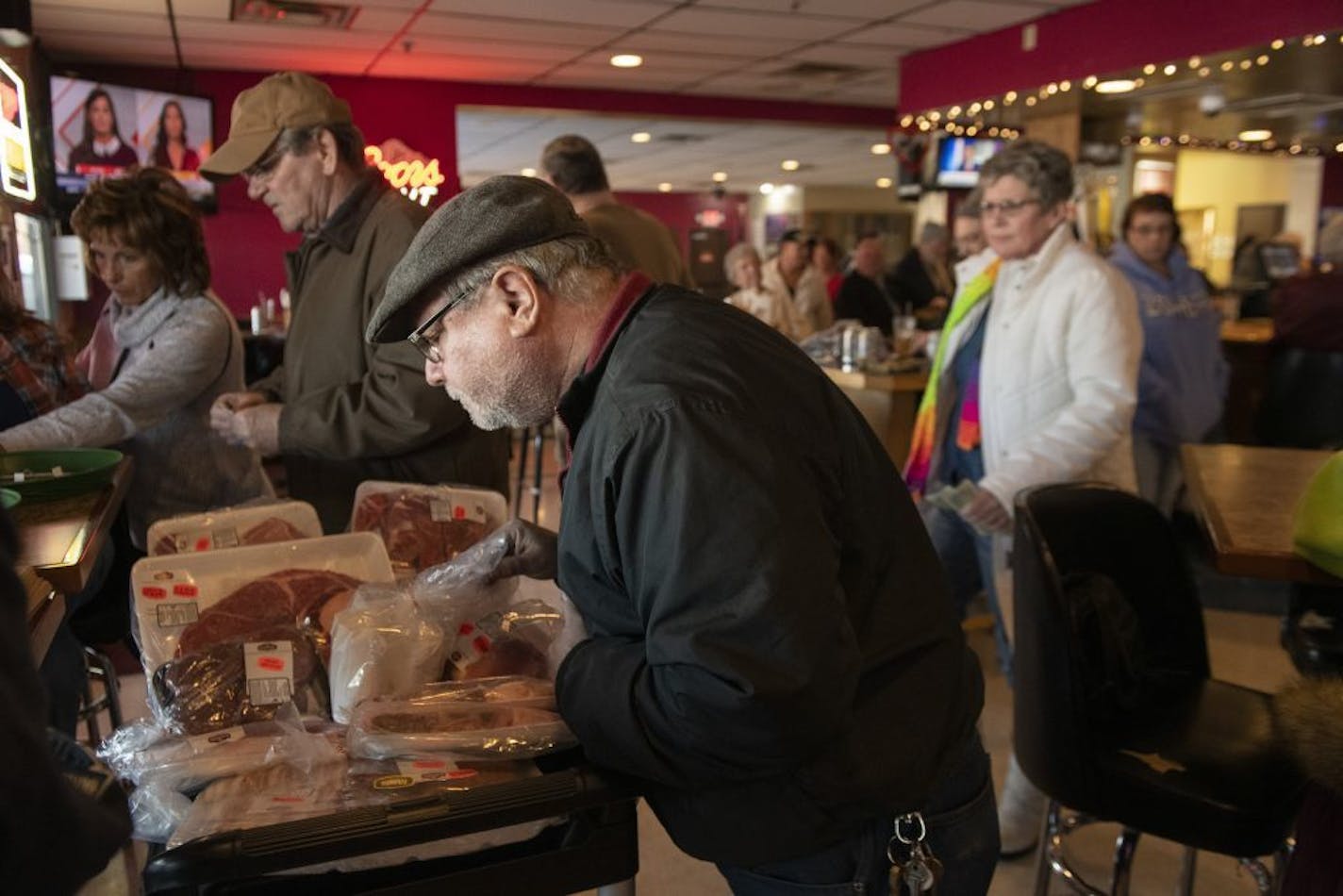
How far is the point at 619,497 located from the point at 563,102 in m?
8.33

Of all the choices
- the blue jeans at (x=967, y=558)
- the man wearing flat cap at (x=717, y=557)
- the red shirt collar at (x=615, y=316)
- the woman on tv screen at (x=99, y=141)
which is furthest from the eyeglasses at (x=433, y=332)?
the woman on tv screen at (x=99, y=141)

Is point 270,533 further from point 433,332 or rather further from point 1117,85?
point 1117,85

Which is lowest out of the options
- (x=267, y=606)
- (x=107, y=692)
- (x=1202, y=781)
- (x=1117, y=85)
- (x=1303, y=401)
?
(x=107, y=692)

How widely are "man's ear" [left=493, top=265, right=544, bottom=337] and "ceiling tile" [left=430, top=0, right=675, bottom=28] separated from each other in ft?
16.7

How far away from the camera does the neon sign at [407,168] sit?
8164 millimetres

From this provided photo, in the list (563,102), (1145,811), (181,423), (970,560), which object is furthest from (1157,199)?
(563,102)

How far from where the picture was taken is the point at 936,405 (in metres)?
2.74

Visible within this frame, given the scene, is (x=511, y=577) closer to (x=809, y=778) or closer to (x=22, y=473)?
(x=809, y=778)

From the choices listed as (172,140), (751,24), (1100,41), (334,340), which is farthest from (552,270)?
(172,140)

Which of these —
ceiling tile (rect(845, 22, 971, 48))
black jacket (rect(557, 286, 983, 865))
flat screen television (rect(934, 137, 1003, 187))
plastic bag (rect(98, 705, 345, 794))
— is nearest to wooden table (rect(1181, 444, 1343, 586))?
black jacket (rect(557, 286, 983, 865))

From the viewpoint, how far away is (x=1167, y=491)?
430 cm

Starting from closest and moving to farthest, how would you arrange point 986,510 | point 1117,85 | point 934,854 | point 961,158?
point 934,854, point 986,510, point 1117,85, point 961,158

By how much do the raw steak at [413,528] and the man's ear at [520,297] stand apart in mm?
766

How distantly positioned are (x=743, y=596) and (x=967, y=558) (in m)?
1.94
